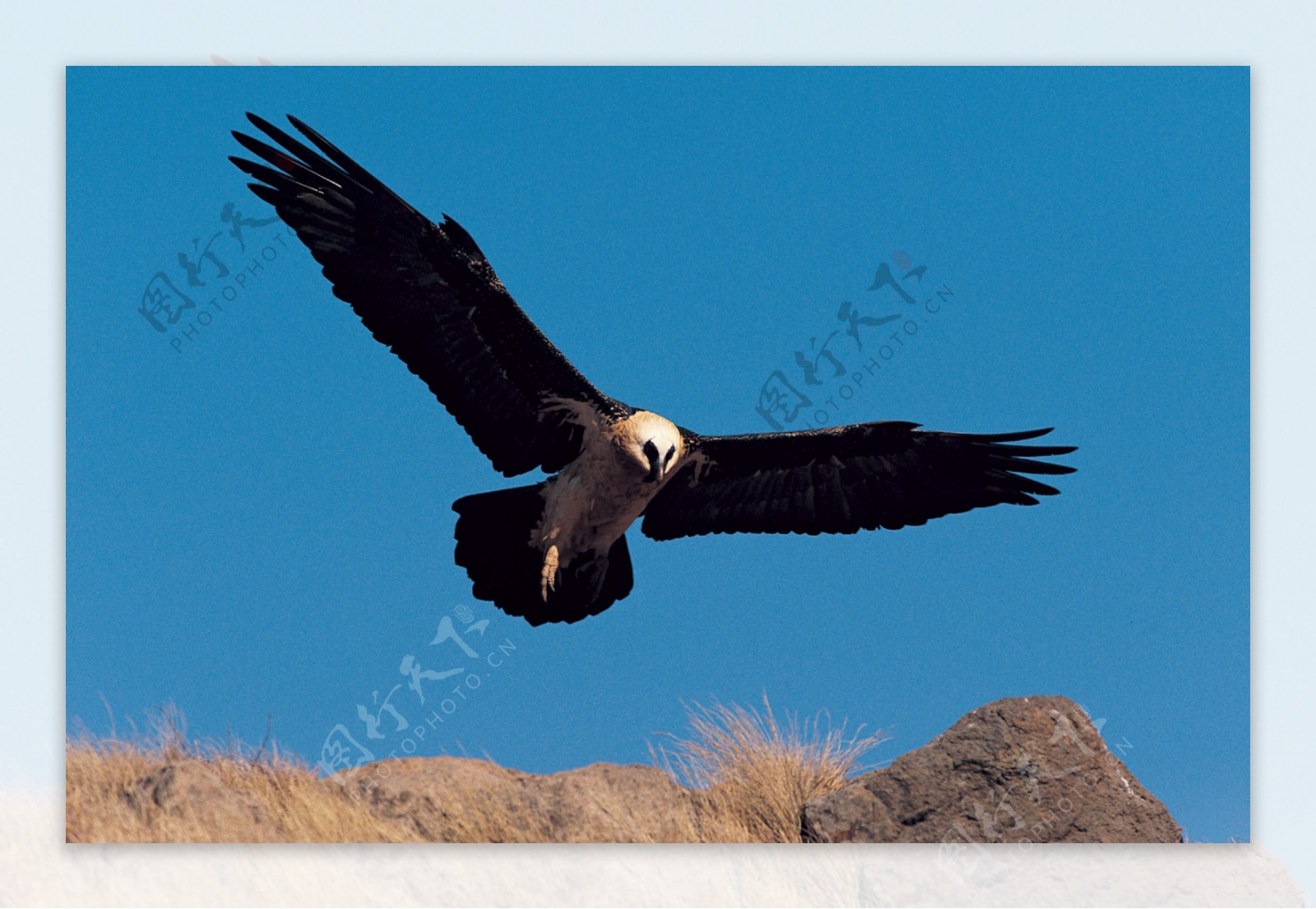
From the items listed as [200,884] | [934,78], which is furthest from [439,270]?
[200,884]

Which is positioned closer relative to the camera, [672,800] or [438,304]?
[438,304]

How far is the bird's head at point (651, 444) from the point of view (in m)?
5.60

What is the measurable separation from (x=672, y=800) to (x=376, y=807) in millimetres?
1210

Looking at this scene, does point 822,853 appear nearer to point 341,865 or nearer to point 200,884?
point 341,865

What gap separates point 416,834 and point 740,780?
4.46 ft

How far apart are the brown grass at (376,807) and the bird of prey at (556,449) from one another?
0.83 meters

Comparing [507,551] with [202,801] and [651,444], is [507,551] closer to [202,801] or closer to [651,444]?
[651,444]

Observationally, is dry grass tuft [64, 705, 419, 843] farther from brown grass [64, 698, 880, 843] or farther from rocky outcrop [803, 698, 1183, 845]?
rocky outcrop [803, 698, 1183, 845]

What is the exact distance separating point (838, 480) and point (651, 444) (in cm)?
107

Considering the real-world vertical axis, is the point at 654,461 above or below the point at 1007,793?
above

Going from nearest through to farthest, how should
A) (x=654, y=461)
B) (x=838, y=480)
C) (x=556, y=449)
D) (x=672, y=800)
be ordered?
(x=654, y=461) → (x=672, y=800) → (x=556, y=449) → (x=838, y=480)

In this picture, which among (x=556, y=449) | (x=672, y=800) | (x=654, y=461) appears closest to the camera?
(x=654, y=461)

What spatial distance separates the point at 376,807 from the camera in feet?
18.7

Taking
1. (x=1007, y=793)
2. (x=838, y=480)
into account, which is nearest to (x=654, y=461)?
(x=838, y=480)
